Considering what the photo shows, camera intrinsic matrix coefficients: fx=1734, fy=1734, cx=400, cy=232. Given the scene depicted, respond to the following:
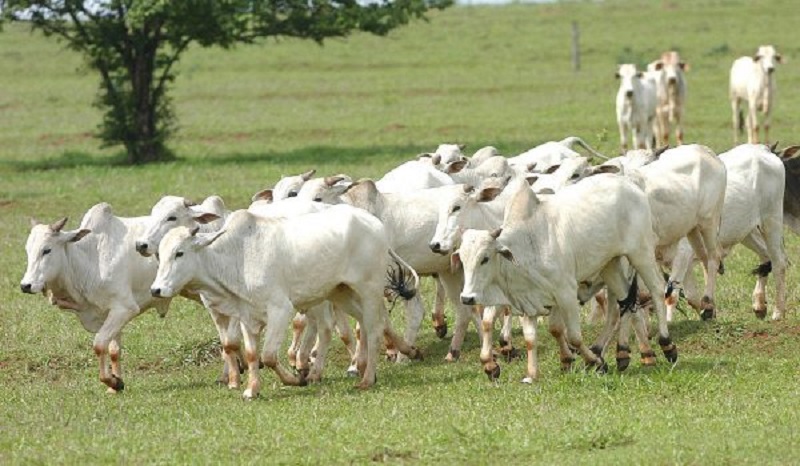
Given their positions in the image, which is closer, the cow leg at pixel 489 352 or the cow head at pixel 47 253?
the cow leg at pixel 489 352

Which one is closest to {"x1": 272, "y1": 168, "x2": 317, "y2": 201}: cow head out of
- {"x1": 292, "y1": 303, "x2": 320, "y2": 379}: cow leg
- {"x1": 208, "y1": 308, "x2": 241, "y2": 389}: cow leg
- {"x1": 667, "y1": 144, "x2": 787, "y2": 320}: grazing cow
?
{"x1": 292, "y1": 303, "x2": 320, "y2": 379}: cow leg

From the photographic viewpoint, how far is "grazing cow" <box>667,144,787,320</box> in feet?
49.6

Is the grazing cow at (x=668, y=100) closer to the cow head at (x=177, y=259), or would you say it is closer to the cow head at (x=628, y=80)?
the cow head at (x=628, y=80)

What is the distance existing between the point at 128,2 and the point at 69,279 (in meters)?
17.6

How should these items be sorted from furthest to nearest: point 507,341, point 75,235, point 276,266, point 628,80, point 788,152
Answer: point 628,80
point 788,152
point 507,341
point 75,235
point 276,266

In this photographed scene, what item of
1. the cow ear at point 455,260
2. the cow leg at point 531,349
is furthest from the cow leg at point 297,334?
the cow leg at point 531,349

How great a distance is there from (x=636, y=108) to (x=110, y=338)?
57.2 feet

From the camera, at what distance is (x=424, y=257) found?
556 inches

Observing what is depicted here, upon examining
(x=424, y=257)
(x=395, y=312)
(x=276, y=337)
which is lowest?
(x=395, y=312)

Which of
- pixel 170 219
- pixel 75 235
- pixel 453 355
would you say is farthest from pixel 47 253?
pixel 453 355

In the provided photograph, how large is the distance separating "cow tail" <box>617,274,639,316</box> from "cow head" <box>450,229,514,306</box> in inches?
43.2

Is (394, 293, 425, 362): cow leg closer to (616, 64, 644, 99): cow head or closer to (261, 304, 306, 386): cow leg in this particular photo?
(261, 304, 306, 386): cow leg

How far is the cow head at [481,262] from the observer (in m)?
12.2

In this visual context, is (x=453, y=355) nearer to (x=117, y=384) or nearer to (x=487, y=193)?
(x=487, y=193)
